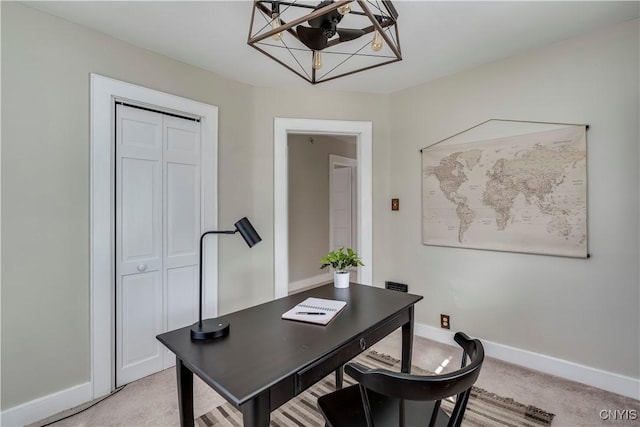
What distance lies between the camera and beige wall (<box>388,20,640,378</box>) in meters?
2.02

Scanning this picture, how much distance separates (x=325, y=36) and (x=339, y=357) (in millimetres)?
1548

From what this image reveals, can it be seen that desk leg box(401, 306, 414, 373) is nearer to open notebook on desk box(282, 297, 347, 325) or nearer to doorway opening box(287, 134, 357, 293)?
open notebook on desk box(282, 297, 347, 325)

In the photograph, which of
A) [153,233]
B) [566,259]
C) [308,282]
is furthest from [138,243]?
[566,259]

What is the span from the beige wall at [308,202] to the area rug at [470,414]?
2.62 meters

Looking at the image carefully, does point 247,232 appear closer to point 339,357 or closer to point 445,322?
point 339,357

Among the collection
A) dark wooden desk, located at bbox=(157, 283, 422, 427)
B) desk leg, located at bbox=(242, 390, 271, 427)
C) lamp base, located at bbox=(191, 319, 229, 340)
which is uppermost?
lamp base, located at bbox=(191, 319, 229, 340)

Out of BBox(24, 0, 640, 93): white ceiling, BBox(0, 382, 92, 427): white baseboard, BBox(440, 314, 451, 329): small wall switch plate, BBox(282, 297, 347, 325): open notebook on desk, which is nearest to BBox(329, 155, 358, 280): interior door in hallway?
BBox(440, 314, 451, 329): small wall switch plate

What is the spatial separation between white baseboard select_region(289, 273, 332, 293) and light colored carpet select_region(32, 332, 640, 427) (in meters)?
2.23

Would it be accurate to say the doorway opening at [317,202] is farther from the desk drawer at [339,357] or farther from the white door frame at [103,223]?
the desk drawer at [339,357]

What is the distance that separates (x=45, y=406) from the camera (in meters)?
1.85

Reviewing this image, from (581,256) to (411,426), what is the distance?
6.11ft

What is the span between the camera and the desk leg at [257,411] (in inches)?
37.9

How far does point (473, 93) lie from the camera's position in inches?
105

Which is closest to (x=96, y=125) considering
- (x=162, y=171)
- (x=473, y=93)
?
(x=162, y=171)
